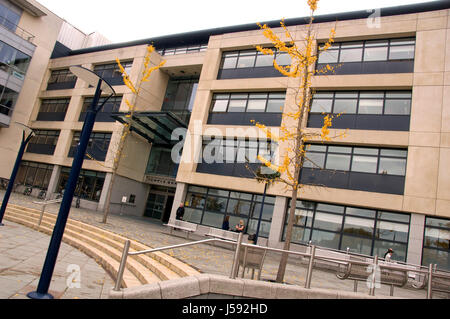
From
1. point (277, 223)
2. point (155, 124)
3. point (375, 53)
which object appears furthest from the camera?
point (155, 124)

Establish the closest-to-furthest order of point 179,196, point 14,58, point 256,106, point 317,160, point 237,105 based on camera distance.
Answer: point 317,160 → point 256,106 → point 179,196 → point 237,105 → point 14,58

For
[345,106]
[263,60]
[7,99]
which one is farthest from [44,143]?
[345,106]

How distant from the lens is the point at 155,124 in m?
23.7

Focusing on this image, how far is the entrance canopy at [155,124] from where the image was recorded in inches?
858

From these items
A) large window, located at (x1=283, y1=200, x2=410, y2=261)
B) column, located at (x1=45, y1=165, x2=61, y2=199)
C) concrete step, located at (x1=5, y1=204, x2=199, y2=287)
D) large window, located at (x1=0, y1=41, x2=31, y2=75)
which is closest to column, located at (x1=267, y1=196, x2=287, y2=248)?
large window, located at (x1=283, y1=200, x2=410, y2=261)

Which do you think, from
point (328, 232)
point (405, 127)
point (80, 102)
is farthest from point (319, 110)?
point (80, 102)

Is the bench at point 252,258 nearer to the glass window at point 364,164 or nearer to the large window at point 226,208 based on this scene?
the large window at point 226,208

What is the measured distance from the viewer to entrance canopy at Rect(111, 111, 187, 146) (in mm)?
21781

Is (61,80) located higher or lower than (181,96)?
higher

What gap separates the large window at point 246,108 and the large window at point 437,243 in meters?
9.57

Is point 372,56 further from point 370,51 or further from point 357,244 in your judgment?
point 357,244

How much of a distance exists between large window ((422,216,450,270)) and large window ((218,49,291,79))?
11978mm

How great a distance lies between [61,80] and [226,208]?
24913mm

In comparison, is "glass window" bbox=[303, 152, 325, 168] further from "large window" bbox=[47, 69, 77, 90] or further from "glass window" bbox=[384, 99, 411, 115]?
"large window" bbox=[47, 69, 77, 90]
